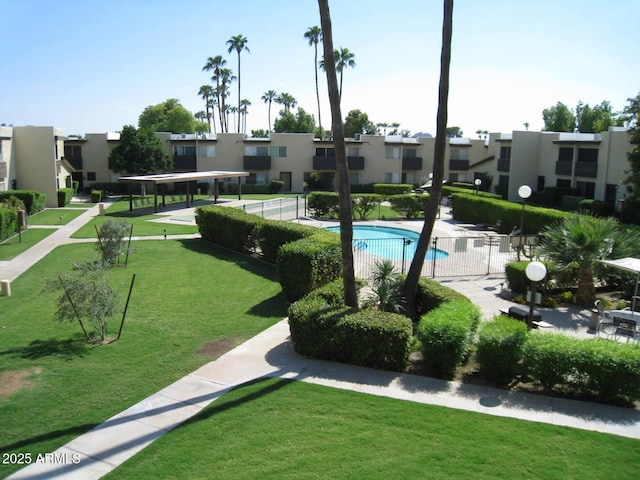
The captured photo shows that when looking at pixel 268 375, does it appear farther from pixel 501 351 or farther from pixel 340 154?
pixel 340 154

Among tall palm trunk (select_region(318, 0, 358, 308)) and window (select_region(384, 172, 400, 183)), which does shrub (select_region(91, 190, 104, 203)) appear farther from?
tall palm trunk (select_region(318, 0, 358, 308))

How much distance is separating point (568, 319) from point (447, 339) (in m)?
6.97

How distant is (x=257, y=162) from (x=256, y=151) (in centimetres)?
167

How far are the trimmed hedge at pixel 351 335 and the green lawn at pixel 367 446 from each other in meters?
1.65

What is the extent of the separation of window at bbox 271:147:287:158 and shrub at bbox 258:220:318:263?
33036 mm

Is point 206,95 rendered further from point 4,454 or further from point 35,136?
point 4,454

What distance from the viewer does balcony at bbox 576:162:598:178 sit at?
38.7 m

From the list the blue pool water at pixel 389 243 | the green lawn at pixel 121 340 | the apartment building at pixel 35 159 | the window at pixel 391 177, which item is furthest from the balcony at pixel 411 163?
the green lawn at pixel 121 340

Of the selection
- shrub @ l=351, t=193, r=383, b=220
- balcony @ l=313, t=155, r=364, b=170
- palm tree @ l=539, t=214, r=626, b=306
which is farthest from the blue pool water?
balcony @ l=313, t=155, r=364, b=170

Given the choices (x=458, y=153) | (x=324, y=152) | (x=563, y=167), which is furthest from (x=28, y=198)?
(x=458, y=153)

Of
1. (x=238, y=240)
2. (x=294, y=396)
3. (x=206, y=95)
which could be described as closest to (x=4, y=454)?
(x=294, y=396)

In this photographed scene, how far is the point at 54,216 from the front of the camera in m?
36.8

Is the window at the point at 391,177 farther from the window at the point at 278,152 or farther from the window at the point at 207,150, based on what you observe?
the window at the point at 207,150

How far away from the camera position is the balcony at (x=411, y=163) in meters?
57.5
